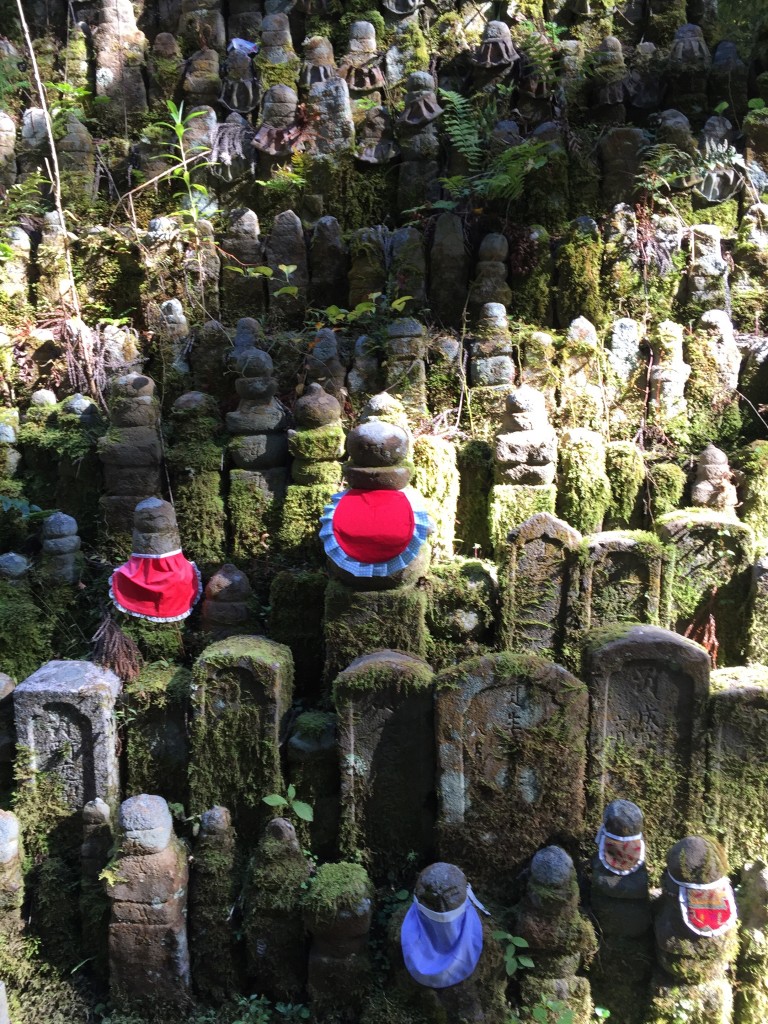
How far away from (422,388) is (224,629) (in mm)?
2304

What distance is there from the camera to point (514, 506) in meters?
4.99

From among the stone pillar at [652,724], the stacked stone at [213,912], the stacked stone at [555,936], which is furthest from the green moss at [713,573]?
the stacked stone at [213,912]

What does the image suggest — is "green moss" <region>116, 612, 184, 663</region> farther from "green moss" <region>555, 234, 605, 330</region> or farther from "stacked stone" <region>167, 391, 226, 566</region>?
"green moss" <region>555, 234, 605, 330</region>

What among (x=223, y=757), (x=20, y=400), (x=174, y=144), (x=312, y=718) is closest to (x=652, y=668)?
(x=312, y=718)

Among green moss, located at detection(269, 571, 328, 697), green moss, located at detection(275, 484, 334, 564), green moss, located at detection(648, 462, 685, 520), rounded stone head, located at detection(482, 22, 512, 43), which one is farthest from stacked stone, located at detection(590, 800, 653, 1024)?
rounded stone head, located at detection(482, 22, 512, 43)

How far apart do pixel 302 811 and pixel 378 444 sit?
5.75ft

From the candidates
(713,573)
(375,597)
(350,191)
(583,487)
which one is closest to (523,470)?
(583,487)

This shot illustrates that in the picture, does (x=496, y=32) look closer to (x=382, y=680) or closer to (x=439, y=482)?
(x=439, y=482)

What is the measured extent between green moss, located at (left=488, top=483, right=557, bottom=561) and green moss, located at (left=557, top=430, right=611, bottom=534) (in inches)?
5.8

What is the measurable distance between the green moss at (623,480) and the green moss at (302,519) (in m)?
1.74

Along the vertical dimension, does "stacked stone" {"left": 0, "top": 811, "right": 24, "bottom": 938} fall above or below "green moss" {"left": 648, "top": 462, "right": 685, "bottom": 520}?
below

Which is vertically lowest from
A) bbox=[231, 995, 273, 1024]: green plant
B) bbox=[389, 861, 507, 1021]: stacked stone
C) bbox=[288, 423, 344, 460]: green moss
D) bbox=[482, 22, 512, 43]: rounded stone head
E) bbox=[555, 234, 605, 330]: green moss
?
bbox=[231, 995, 273, 1024]: green plant

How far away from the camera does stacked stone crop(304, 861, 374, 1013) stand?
3.33 meters

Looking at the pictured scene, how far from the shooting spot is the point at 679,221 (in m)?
6.48
